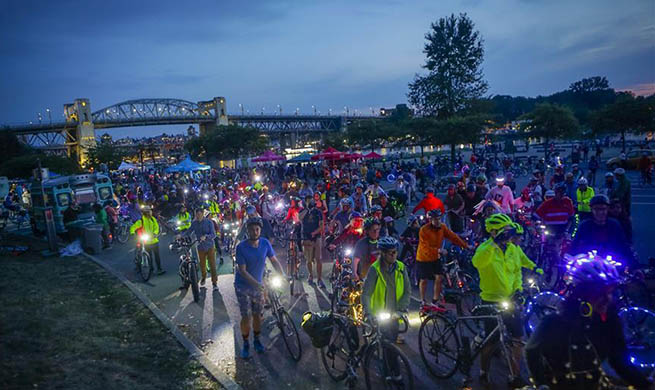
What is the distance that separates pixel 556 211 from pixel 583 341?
6450 mm

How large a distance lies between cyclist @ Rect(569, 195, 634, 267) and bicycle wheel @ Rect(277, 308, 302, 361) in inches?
171

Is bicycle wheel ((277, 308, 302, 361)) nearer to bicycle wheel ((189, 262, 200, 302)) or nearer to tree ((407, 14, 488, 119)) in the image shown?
bicycle wheel ((189, 262, 200, 302))

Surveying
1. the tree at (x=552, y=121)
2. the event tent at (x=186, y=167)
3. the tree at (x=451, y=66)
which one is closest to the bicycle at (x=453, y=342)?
the event tent at (x=186, y=167)

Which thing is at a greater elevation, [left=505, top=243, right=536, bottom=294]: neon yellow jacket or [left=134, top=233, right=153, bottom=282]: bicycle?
[left=505, top=243, right=536, bottom=294]: neon yellow jacket

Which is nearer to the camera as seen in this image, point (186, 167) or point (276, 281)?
point (276, 281)

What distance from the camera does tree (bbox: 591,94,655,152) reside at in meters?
30.6

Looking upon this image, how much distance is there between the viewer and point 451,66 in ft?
160

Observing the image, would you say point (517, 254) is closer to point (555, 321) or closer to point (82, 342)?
Result: point (555, 321)

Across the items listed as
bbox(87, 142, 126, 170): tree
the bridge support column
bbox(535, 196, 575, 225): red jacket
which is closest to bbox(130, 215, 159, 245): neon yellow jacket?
bbox(535, 196, 575, 225): red jacket

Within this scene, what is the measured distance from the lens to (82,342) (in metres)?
6.57

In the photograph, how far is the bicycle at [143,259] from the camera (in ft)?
34.6

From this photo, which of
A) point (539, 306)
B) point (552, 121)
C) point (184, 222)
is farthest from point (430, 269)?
point (552, 121)

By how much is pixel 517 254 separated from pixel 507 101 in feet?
530

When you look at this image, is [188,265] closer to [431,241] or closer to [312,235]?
[312,235]
